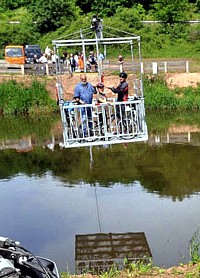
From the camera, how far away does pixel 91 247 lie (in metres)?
12.2

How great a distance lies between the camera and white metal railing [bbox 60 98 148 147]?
13148 mm

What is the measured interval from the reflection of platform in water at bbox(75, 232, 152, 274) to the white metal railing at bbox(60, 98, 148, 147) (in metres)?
2.13

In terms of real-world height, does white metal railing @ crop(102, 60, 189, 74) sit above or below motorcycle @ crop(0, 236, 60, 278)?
above

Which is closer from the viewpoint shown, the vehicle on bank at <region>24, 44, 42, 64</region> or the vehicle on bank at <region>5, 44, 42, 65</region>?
the vehicle on bank at <region>5, 44, 42, 65</region>

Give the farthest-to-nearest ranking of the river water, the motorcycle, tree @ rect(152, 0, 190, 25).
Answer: tree @ rect(152, 0, 190, 25)
the river water
the motorcycle

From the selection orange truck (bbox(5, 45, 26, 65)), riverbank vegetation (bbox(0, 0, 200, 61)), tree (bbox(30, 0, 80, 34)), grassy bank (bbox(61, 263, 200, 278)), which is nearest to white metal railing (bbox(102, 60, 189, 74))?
riverbank vegetation (bbox(0, 0, 200, 61))

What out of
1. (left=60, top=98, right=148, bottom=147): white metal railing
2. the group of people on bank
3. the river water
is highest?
the group of people on bank

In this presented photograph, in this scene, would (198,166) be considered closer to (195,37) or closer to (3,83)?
(3,83)

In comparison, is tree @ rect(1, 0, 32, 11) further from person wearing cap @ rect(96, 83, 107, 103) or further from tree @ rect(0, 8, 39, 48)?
person wearing cap @ rect(96, 83, 107, 103)

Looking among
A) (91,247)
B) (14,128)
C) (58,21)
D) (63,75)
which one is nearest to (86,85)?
(91,247)

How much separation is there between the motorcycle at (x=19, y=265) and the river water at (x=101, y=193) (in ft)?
13.2

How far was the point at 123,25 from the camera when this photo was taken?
131 feet

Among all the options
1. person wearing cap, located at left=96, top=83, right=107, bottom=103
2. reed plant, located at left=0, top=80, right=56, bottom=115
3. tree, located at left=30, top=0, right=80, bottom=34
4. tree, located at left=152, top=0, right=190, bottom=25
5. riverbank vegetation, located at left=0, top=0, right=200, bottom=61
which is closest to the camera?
person wearing cap, located at left=96, top=83, right=107, bottom=103

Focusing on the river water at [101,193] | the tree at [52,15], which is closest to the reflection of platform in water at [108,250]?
the river water at [101,193]
